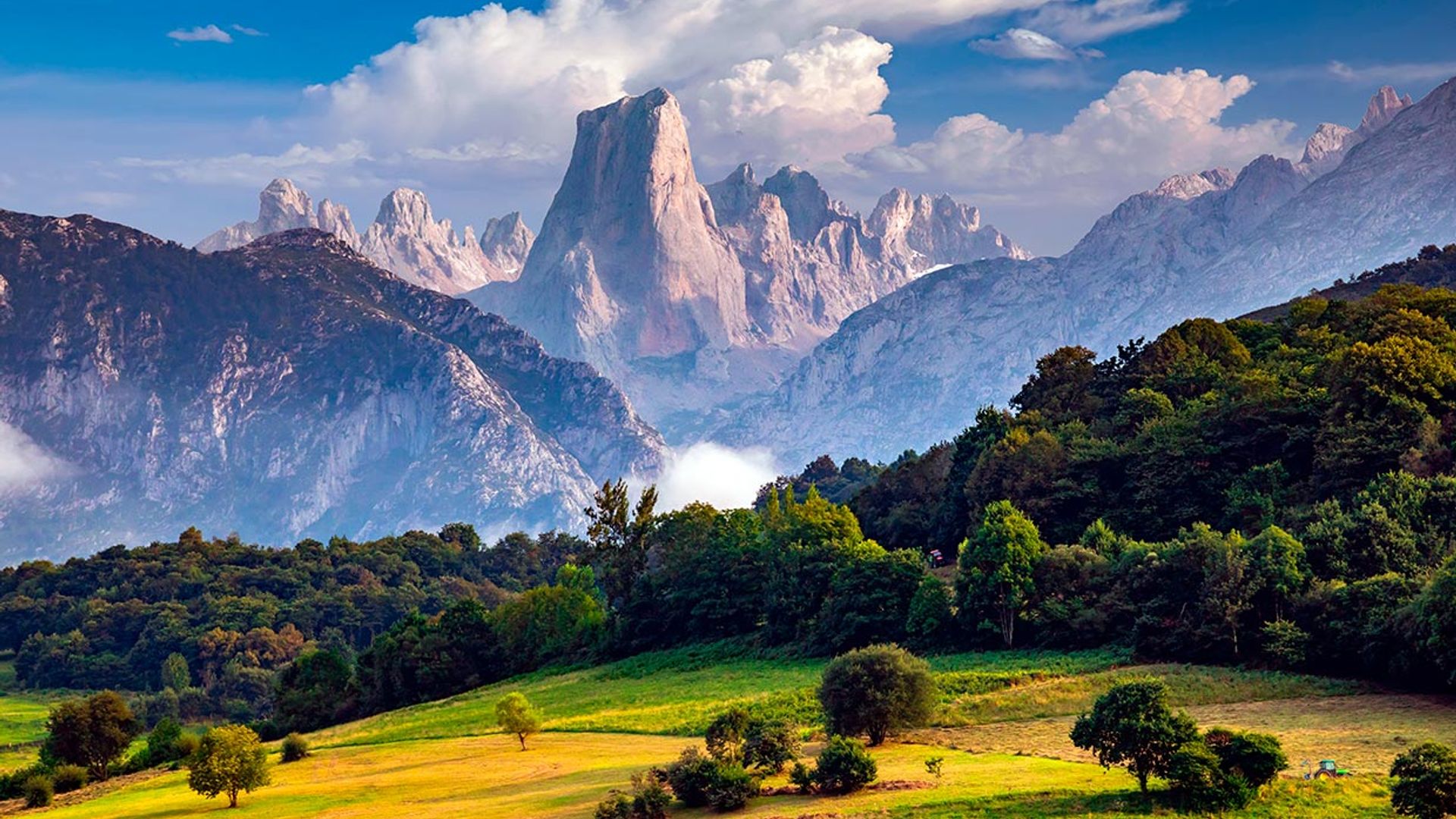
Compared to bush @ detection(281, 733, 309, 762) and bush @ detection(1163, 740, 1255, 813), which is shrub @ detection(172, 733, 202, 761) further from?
bush @ detection(1163, 740, 1255, 813)

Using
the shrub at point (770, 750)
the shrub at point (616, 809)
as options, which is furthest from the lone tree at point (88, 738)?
the shrub at point (770, 750)

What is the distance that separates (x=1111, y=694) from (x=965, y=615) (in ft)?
137

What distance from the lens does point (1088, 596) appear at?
82438 millimetres

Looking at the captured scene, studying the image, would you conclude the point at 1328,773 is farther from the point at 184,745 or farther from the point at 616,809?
the point at 184,745

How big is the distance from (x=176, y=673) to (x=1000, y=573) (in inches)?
4087

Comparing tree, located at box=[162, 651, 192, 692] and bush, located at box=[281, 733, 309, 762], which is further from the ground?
tree, located at box=[162, 651, 192, 692]

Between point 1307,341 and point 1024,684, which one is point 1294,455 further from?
point 1024,684

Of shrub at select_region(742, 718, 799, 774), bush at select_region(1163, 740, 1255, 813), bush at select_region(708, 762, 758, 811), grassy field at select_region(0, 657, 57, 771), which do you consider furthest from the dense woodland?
bush at select_region(708, 762, 758, 811)

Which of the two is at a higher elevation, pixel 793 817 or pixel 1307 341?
pixel 1307 341

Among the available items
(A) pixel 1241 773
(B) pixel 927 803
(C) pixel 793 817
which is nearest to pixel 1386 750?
(A) pixel 1241 773

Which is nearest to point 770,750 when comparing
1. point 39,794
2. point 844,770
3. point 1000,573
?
point 844,770

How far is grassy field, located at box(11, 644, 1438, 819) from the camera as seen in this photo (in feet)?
145

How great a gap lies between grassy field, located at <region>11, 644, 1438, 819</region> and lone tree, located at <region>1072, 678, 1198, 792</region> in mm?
1123

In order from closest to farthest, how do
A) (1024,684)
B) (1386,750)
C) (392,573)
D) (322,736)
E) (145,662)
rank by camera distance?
(1386,750)
(1024,684)
(322,736)
(145,662)
(392,573)
